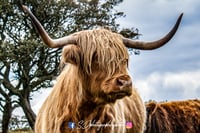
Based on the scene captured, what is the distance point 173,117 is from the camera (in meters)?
10.9

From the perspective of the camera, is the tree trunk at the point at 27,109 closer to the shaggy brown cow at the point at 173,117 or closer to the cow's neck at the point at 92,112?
the shaggy brown cow at the point at 173,117

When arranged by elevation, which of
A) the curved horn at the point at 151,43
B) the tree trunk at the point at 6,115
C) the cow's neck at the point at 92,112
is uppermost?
the tree trunk at the point at 6,115

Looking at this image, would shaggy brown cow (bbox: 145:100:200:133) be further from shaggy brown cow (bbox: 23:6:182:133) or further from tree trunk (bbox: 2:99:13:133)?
tree trunk (bbox: 2:99:13:133)

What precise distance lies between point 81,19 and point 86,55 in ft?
76.4

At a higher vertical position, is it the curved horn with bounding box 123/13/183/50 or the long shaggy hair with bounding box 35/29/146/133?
the curved horn with bounding box 123/13/183/50

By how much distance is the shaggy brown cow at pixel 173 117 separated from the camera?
10.5m

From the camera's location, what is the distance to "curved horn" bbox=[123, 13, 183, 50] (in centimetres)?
651

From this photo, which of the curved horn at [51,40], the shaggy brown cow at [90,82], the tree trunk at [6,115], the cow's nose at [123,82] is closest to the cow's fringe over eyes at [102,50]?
the shaggy brown cow at [90,82]

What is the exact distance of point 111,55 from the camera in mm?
6000

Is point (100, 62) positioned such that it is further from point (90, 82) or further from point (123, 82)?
point (123, 82)

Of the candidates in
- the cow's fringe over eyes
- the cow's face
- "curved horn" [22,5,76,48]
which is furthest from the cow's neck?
"curved horn" [22,5,76,48]

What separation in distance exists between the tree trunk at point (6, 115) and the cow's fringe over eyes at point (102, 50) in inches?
749

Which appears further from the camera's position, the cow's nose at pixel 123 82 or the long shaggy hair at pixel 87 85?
the long shaggy hair at pixel 87 85

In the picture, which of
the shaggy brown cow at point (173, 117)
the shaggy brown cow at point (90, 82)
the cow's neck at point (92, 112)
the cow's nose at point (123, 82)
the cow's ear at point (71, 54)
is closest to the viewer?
the cow's nose at point (123, 82)
